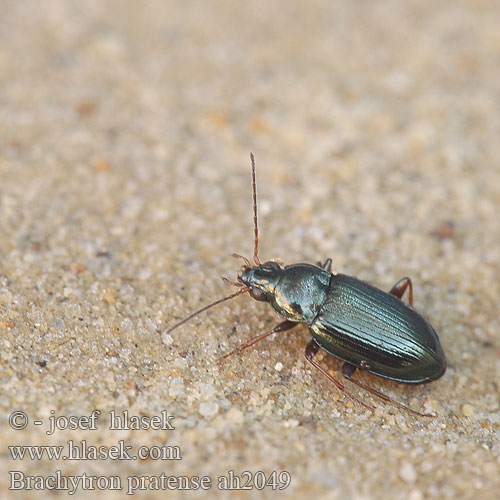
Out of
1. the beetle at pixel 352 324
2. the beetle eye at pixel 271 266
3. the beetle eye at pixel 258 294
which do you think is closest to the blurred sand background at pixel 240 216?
the beetle at pixel 352 324

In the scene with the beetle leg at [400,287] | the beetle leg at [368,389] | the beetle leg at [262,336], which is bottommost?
the beetle leg at [368,389]

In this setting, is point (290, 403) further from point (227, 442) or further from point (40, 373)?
point (40, 373)

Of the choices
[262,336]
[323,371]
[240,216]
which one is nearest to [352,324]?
[323,371]

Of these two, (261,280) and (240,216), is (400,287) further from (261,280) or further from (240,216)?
(240,216)

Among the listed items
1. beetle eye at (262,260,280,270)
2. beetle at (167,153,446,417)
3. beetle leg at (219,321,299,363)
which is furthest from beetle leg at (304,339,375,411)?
beetle eye at (262,260,280,270)

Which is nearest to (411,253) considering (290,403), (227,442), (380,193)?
(380,193)

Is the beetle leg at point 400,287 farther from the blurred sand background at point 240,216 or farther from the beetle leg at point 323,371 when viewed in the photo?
the beetle leg at point 323,371

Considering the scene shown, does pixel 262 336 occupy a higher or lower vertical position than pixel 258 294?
lower
